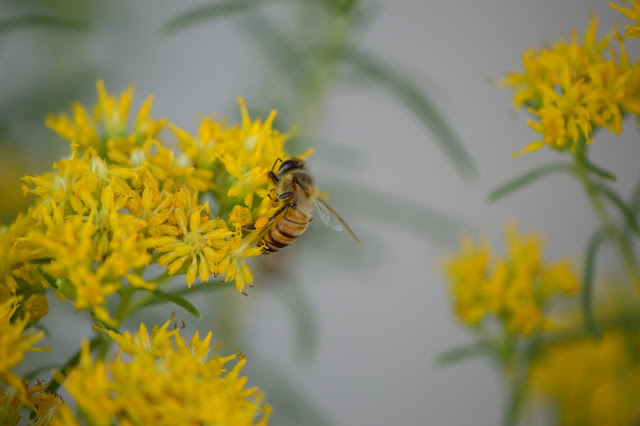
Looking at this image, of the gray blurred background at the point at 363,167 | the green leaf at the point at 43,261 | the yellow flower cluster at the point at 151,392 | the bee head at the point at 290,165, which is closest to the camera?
the yellow flower cluster at the point at 151,392

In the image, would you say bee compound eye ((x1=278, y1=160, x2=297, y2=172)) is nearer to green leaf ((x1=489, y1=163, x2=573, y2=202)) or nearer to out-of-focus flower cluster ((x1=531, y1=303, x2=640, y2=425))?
green leaf ((x1=489, y1=163, x2=573, y2=202))

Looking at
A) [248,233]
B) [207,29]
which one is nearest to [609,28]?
[248,233]

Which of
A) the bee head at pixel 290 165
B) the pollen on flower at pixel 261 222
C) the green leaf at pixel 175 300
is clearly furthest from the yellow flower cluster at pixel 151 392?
the bee head at pixel 290 165

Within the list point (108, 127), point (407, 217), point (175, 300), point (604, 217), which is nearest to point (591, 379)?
point (604, 217)

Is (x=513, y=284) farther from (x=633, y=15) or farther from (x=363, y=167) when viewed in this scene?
(x=363, y=167)

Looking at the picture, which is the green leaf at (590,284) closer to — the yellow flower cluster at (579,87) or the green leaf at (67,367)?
the yellow flower cluster at (579,87)

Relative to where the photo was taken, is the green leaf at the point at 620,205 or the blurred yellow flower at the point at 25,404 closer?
the blurred yellow flower at the point at 25,404

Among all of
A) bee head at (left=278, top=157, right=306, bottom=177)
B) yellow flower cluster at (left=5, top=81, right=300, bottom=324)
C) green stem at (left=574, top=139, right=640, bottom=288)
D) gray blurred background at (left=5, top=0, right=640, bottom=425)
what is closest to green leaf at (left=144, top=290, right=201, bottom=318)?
yellow flower cluster at (left=5, top=81, right=300, bottom=324)

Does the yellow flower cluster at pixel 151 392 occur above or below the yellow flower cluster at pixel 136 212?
below
